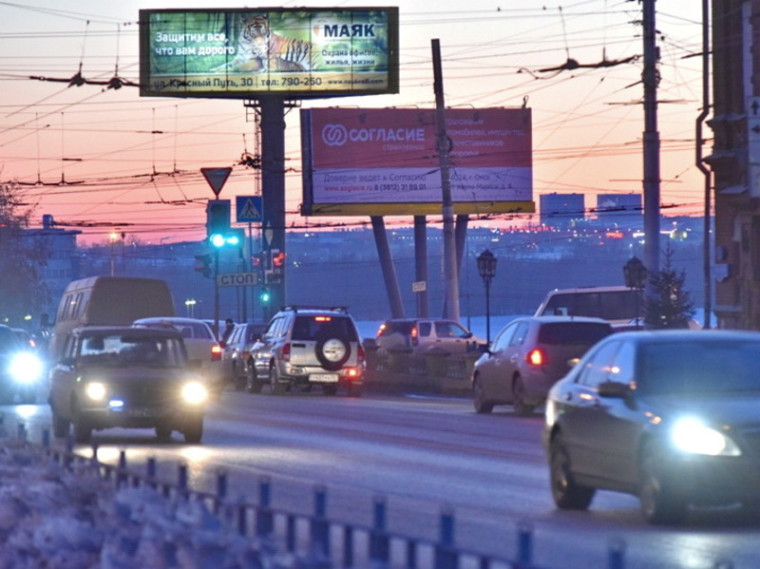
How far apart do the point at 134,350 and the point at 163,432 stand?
1363mm

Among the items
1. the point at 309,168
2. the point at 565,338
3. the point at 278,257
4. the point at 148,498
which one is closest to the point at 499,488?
the point at 148,498

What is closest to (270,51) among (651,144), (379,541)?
(651,144)

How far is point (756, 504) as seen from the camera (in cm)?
1262

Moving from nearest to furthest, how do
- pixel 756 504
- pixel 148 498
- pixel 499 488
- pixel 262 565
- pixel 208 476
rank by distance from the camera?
pixel 262 565
pixel 148 498
pixel 756 504
pixel 499 488
pixel 208 476

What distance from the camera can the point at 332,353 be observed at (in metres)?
39.2

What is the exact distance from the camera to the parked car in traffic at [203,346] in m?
39.4

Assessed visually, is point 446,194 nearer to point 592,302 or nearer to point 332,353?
point 592,302

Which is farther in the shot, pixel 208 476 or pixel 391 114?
pixel 391 114

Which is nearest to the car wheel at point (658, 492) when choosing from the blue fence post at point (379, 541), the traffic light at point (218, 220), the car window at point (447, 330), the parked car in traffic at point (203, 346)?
the blue fence post at point (379, 541)

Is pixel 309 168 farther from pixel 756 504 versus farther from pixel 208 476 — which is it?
pixel 756 504

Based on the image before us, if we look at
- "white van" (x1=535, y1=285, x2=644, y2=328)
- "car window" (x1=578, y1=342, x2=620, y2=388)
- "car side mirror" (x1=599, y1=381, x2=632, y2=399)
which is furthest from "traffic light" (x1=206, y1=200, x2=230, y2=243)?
"car side mirror" (x1=599, y1=381, x2=632, y2=399)

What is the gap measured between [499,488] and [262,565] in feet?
30.6

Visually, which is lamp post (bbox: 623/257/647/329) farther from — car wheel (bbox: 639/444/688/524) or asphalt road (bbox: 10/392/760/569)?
car wheel (bbox: 639/444/688/524)

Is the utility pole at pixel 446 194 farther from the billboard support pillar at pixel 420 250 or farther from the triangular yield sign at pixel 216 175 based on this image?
the billboard support pillar at pixel 420 250
